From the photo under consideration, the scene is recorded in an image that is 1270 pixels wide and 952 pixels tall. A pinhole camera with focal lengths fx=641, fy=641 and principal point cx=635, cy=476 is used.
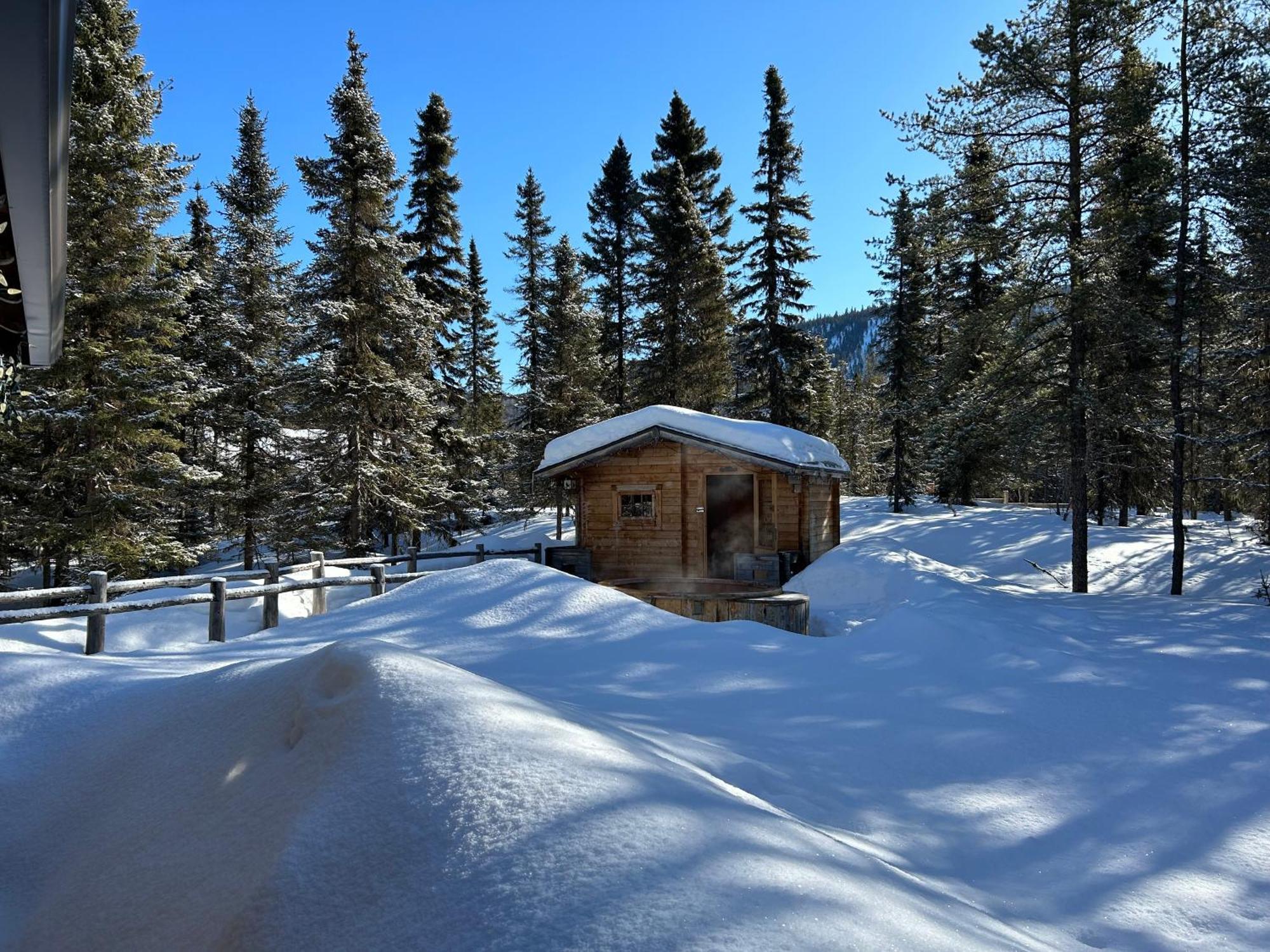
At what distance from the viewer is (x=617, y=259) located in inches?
1125

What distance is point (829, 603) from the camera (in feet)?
41.5

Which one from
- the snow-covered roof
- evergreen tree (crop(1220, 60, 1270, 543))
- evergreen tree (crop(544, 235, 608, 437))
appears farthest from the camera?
evergreen tree (crop(544, 235, 608, 437))

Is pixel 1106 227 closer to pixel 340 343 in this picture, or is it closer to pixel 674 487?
pixel 674 487

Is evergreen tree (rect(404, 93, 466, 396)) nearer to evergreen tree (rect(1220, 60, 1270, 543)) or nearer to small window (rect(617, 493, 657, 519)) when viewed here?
small window (rect(617, 493, 657, 519))

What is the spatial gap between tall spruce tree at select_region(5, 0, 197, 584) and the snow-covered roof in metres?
8.91

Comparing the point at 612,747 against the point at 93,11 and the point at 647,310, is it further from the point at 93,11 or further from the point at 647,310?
the point at 647,310

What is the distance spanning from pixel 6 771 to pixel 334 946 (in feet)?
7.08

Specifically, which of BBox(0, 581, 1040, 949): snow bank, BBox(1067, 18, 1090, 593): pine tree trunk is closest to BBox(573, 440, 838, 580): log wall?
BBox(1067, 18, 1090, 593): pine tree trunk

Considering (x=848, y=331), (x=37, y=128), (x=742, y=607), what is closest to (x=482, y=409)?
(x=742, y=607)

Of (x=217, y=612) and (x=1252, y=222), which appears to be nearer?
(x=217, y=612)

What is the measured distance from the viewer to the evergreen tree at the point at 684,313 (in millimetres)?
26234

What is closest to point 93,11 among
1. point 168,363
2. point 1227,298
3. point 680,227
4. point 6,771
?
point 168,363

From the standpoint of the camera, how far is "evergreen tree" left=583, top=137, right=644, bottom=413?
2802cm

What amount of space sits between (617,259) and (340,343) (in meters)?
14.3
